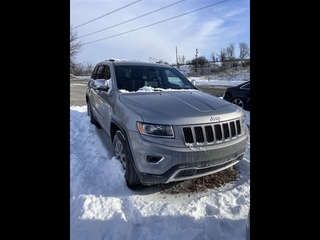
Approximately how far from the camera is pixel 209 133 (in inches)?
96.5

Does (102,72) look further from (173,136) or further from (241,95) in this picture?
(241,95)

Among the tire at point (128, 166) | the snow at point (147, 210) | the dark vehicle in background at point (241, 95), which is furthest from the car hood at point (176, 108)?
the dark vehicle in background at point (241, 95)

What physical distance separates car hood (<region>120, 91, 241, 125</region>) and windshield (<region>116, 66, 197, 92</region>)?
1.18ft

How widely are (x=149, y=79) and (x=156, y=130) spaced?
70.7 inches

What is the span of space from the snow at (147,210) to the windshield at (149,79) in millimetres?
1341

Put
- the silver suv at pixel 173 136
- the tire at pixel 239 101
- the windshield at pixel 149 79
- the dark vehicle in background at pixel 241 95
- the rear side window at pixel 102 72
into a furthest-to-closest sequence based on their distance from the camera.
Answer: the tire at pixel 239 101 < the dark vehicle in background at pixel 241 95 < the rear side window at pixel 102 72 < the windshield at pixel 149 79 < the silver suv at pixel 173 136

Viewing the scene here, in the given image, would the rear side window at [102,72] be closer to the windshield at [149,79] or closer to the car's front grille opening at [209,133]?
the windshield at [149,79]

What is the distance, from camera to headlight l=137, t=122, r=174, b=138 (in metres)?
2.35

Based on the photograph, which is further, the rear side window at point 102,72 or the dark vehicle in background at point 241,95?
the dark vehicle in background at point 241,95

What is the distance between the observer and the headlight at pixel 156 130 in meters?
2.35

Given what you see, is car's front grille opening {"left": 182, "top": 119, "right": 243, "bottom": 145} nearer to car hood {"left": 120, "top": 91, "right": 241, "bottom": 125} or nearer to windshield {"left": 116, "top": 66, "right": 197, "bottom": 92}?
car hood {"left": 120, "top": 91, "right": 241, "bottom": 125}
